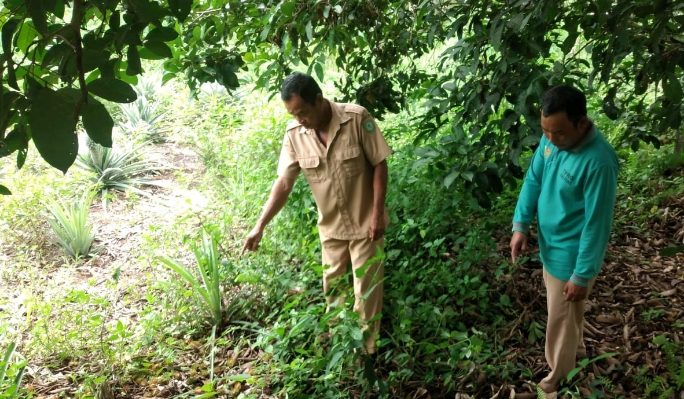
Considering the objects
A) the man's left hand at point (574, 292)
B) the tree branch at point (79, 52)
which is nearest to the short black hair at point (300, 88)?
the man's left hand at point (574, 292)

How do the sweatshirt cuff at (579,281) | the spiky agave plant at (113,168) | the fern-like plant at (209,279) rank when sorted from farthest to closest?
the spiky agave plant at (113,168) → the fern-like plant at (209,279) → the sweatshirt cuff at (579,281)

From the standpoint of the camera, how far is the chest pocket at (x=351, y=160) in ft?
8.93

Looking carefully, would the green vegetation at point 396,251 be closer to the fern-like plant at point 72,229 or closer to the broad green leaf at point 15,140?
the fern-like plant at point 72,229

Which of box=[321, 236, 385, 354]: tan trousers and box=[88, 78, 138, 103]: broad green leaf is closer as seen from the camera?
box=[88, 78, 138, 103]: broad green leaf

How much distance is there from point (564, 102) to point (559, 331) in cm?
103

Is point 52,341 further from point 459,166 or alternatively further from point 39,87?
point 39,87

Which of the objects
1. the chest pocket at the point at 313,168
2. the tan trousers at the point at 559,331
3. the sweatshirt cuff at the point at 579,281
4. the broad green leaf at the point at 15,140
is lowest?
the tan trousers at the point at 559,331

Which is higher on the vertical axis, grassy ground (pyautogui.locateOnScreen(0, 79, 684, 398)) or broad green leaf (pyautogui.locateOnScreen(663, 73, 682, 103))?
broad green leaf (pyautogui.locateOnScreen(663, 73, 682, 103))

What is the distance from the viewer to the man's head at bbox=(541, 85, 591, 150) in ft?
6.67

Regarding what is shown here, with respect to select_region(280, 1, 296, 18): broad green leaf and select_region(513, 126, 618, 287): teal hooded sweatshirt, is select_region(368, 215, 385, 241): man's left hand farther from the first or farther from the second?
select_region(280, 1, 296, 18): broad green leaf

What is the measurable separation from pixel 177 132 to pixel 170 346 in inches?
156

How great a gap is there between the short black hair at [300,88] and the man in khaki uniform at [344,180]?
0.02 meters

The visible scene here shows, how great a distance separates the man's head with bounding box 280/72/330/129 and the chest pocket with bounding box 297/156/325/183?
21cm

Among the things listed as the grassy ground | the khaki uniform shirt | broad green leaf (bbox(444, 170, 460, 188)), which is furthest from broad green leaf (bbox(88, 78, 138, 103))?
the khaki uniform shirt
